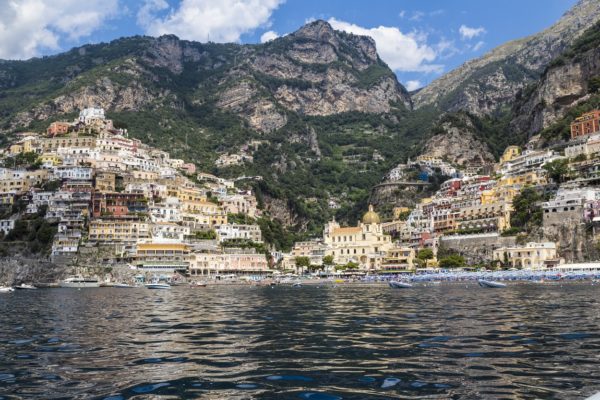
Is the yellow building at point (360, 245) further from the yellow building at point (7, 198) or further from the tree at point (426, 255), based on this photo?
the yellow building at point (7, 198)

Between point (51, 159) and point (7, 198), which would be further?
point (51, 159)

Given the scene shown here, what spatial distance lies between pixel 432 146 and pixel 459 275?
10683cm

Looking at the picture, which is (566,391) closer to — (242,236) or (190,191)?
(242,236)

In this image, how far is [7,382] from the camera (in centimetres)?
1444

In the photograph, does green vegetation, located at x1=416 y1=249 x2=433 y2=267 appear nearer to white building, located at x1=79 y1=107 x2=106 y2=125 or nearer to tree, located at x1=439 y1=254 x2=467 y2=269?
tree, located at x1=439 y1=254 x2=467 y2=269

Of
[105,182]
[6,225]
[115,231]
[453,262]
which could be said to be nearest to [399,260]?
[453,262]

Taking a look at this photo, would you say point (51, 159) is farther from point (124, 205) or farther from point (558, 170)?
point (558, 170)

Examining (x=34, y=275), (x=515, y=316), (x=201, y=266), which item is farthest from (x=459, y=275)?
(x=34, y=275)

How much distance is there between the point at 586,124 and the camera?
126 metres

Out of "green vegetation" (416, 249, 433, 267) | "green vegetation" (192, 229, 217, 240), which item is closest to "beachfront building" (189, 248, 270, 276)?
"green vegetation" (192, 229, 217, 240)

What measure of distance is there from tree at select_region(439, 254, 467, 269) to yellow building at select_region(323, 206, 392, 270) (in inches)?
798

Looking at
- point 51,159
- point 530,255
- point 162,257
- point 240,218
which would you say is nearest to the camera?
point 530,255

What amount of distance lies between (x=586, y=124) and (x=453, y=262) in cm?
4656

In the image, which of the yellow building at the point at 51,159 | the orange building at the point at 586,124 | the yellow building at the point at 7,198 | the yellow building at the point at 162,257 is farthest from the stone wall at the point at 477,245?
the yellow building at the point at 7,198
